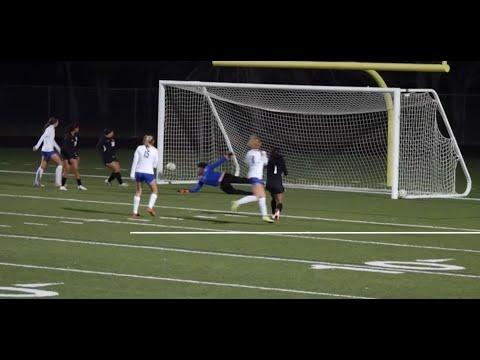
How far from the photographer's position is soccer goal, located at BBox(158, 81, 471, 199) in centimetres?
3011

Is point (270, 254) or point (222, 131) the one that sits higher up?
point (222, 131)

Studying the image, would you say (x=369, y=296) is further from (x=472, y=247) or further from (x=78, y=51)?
(x=472, y=247)

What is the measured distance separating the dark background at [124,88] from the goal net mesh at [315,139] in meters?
13.2

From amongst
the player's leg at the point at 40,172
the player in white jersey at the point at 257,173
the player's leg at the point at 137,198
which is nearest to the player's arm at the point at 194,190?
the player's leg at the point at 40,172

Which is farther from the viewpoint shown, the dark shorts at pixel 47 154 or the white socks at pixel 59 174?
the dark shorts at pixel 47 154

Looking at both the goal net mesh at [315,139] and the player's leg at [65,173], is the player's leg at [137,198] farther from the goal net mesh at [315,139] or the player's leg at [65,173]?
the goal net mesh at [315,139]

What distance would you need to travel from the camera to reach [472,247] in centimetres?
2047

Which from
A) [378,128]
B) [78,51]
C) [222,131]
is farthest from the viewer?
[378,128]

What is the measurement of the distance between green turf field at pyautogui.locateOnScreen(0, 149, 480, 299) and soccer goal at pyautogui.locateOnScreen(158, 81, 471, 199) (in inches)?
65.5

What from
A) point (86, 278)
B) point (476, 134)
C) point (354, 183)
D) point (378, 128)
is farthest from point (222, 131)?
point (476, 134)

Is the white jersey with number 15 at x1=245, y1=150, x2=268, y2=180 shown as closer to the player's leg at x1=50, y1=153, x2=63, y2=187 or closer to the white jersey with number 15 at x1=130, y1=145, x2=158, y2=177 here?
the white jersey with number 15 at x1=130, y1=145, x2=158, y2=177

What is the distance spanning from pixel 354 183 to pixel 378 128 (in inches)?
342

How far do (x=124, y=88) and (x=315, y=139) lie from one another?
21.9 metres

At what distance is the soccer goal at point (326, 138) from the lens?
98.8 ft
